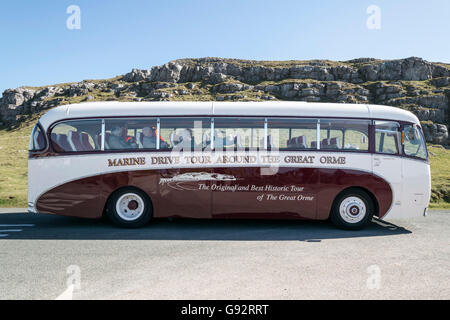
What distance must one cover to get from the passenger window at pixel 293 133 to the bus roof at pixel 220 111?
0.63 ft

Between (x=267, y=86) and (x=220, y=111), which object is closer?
(x=220, y=111)

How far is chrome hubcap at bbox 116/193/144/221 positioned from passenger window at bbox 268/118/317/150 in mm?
3711

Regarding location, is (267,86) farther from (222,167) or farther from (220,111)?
(222,167)

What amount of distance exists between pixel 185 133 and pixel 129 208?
2.39 m

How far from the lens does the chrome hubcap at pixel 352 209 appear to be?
8297 mm

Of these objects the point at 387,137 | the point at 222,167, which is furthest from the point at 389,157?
the point at 222,167

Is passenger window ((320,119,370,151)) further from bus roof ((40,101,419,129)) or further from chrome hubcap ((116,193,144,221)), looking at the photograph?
chrome hubcap ((116,193,144,221))

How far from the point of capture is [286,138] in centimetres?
824

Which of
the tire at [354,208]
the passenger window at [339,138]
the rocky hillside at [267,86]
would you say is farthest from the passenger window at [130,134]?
the rocky hillside at [267,86]

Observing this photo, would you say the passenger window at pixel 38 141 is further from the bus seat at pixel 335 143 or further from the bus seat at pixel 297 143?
the bus seat at pixel 335 143

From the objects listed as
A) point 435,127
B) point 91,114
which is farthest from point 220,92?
point 91,114

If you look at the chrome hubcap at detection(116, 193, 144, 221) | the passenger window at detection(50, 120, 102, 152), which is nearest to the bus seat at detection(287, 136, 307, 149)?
the chrome hubcap at detection(116, 193, 144, 221)

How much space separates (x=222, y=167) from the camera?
820cm
